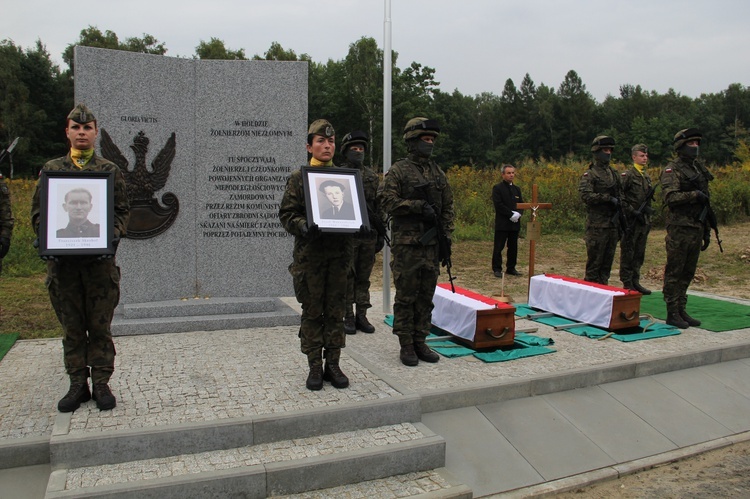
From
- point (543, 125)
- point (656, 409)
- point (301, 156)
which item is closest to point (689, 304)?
point (656, 409)

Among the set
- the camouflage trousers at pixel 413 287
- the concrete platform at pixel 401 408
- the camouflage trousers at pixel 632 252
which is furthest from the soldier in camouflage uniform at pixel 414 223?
the camouflage trousers at pixel 632 252

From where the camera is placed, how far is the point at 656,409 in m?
5.29

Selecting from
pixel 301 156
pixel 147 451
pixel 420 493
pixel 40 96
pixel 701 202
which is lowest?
pixel 420 493

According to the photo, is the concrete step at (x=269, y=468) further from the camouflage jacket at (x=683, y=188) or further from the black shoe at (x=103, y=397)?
the camouflage jacket at (x=683, y=188)

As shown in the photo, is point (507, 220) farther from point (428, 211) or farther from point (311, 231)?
point (311, 231)

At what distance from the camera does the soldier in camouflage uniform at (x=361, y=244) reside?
6.47 m

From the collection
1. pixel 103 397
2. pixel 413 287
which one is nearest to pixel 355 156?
pixel 413 287

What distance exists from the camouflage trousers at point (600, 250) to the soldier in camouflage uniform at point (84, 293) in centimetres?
644

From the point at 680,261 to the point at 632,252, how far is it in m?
2.05

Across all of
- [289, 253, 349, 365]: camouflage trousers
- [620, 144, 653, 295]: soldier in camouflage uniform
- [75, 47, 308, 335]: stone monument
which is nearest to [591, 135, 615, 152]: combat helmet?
[620, 144, 653, 295]: soldier in camouflage uniform

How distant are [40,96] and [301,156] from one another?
36425mm

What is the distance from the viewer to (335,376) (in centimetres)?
469

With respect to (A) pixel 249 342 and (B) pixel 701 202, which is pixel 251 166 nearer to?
(A) pixel 249 342

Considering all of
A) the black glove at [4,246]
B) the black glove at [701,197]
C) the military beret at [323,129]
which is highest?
the military beret at [323,129]
